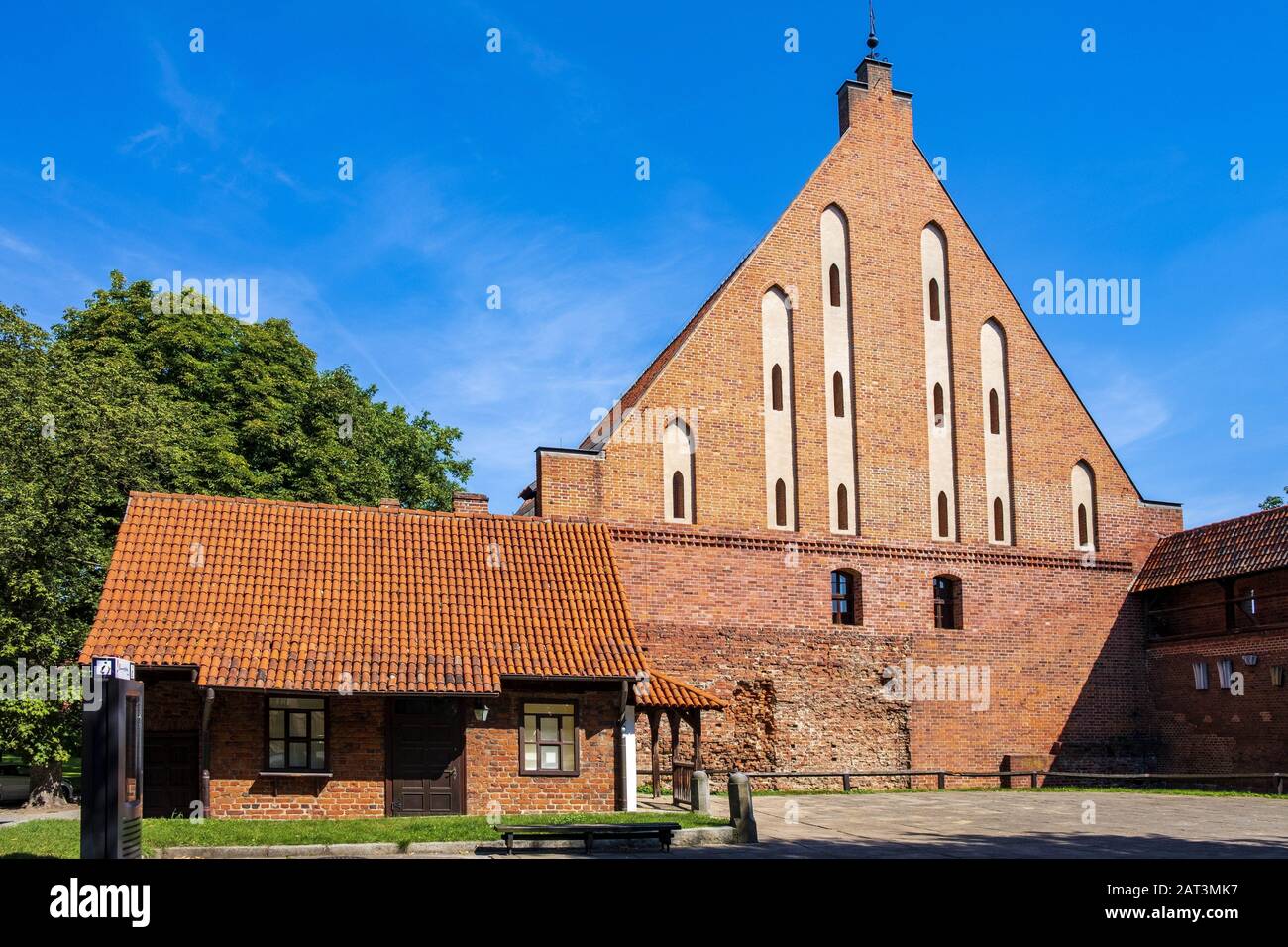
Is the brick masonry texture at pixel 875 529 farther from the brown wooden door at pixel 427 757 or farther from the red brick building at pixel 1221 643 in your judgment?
the brown wooden door at pixel 427 757

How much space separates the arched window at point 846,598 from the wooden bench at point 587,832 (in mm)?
12475

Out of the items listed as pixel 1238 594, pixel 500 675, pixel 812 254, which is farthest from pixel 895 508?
pixel 500 675

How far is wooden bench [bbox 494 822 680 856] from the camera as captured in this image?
532 inches

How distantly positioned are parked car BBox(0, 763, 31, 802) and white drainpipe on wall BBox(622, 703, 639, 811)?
1435 cm

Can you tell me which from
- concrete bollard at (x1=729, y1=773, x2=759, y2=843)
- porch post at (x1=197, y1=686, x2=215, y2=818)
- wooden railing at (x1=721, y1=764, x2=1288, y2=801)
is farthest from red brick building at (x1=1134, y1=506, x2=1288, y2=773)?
porch post at (x1=197, y1=686, x2=215, y2=818)

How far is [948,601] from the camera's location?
26891 millimetres

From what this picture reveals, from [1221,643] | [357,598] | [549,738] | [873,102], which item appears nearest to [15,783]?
[357,598]

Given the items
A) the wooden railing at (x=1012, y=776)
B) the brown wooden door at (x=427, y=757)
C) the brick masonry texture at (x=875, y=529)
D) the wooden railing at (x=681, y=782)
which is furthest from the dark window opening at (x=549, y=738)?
the wooden railing at (x=1012, y=776)

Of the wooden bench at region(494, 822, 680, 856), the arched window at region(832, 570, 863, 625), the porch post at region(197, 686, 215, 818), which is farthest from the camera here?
the arched window at region(832, 570, 863, 625)

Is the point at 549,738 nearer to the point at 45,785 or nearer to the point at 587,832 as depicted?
the point at 587,832

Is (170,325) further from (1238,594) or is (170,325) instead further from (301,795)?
(1238,594)

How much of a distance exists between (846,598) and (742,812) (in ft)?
37.9

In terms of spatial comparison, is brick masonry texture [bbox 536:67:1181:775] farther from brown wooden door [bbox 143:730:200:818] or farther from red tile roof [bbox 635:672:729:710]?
brown wooden door [bbox 143:730:200:818]

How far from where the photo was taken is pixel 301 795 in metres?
18.0
